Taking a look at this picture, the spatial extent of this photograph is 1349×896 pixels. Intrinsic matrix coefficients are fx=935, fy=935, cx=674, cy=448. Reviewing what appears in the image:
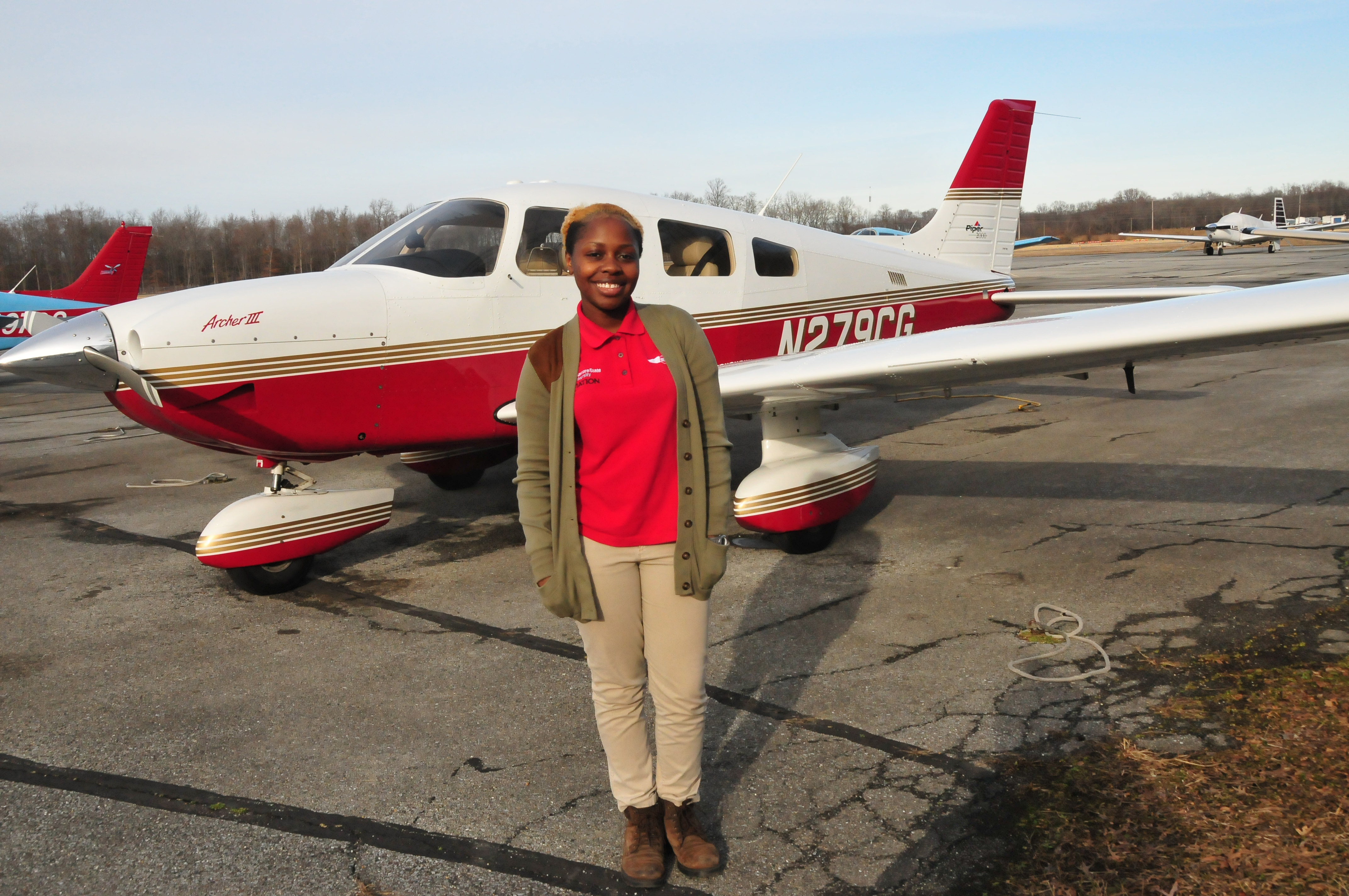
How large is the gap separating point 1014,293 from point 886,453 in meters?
2.31

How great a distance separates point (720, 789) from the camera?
303cm

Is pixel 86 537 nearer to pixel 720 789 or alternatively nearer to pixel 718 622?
pixel 718 622

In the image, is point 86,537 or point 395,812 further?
point 86,537

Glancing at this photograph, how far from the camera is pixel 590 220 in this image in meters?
2.36

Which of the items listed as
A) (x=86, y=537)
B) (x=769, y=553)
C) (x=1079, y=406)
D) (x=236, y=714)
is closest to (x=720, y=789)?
(x=236, y=714)

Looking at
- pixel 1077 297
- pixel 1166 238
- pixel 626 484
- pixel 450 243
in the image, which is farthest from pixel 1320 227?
pixel 626 484

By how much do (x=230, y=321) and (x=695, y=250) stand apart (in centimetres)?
295

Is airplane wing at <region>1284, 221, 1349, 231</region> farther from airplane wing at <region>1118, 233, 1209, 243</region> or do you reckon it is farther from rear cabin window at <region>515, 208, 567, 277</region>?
rear cabin window at <region>515, 208, 567, 277</region>

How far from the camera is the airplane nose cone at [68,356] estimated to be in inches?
175

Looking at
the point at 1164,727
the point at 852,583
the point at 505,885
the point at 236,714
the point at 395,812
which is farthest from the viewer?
the point at 852,583

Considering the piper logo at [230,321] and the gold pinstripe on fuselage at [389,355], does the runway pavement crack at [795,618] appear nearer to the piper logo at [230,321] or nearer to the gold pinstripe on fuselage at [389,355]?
the gold pinstripe on fuselage at [389,355]

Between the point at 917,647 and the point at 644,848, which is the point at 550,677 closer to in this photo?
the point at 644,848

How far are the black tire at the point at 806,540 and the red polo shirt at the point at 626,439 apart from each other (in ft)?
10.3

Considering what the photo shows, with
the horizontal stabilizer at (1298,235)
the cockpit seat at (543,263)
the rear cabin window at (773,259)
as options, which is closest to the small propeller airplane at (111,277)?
the cockpit seat at (543,263)
